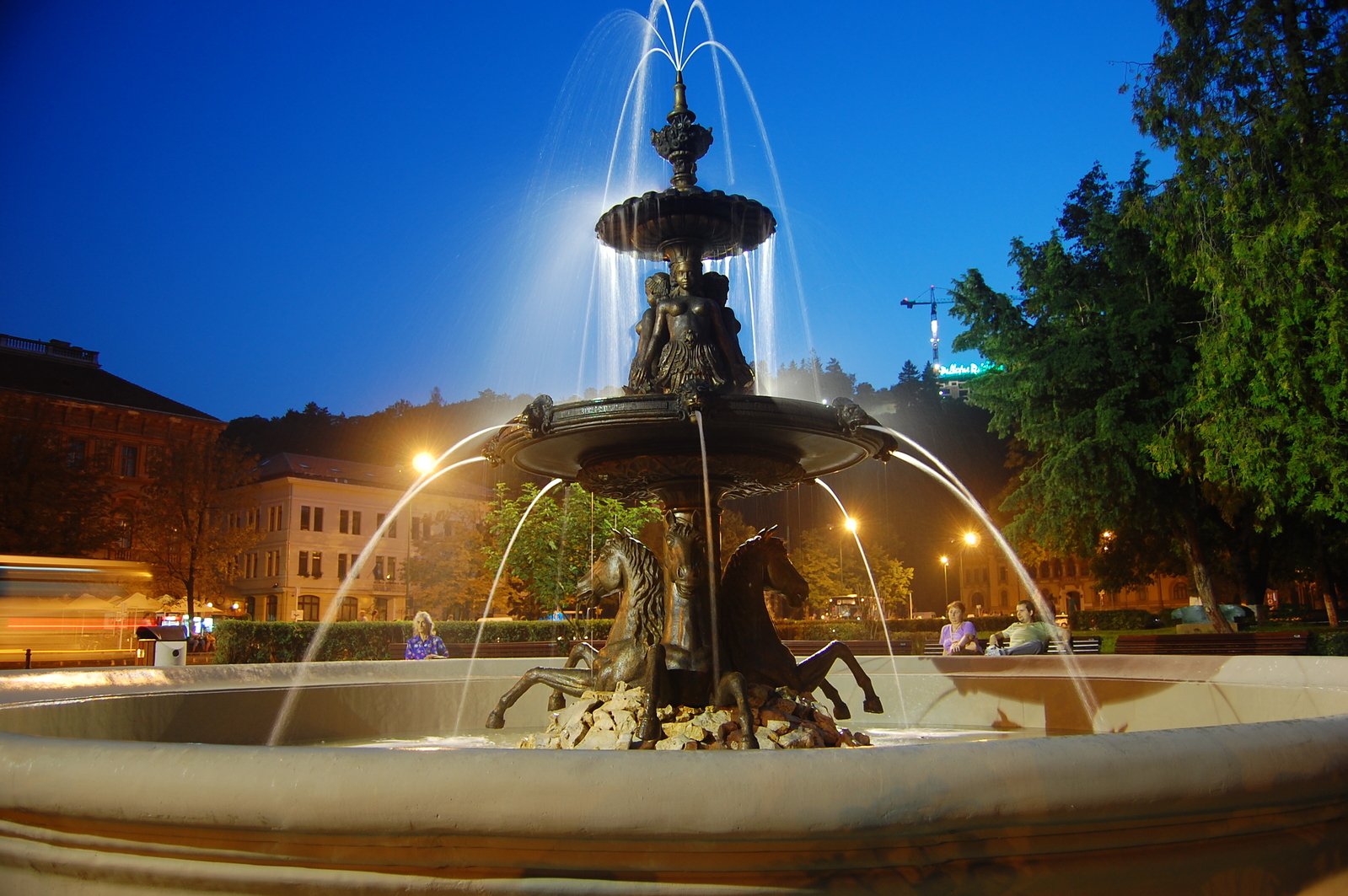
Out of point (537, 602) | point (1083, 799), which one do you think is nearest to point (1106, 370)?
point (537, 602)

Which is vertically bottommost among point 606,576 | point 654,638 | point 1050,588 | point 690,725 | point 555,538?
point 690,725

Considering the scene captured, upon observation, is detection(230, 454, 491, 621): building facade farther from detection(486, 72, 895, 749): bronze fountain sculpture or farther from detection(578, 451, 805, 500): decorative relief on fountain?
detection(486, 72, 895, 749): bronze fountain sculpture

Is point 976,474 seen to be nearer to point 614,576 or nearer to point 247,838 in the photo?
point 614,576

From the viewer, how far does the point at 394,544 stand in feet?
244

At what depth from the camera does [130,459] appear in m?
65.6

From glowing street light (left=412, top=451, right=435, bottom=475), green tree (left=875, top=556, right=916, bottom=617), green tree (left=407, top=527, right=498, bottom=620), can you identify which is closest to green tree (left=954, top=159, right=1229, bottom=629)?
glowing street light (left=412, top=451, right=435, bottom=475)

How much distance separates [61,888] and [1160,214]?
2705 cm

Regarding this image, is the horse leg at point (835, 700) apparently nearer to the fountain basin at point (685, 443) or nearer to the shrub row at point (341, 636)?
the fountain basin at point (685, 443)

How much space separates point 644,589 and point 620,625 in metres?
0.30

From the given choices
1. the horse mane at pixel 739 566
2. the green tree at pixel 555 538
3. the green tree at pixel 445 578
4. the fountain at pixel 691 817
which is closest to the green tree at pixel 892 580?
the green tree at pixel 445 578

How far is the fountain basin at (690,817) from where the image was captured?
2385mm

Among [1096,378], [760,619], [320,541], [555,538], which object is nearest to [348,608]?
[320,541]

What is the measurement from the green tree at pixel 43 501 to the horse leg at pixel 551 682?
134 ft

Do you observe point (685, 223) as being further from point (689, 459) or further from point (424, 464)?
point (424, 464)
